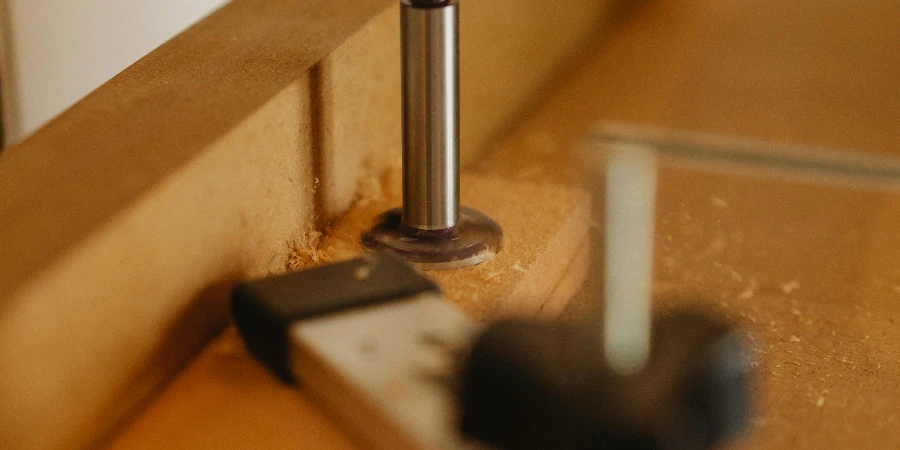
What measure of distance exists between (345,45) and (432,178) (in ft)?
0.37

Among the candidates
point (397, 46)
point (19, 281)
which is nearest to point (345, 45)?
point (397, 46)

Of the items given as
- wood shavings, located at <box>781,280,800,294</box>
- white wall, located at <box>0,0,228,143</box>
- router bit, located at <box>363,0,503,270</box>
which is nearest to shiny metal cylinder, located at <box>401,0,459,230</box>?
router bit, located at <box>363,0,503,270</box>

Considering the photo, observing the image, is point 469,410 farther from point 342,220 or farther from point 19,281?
point 342,220

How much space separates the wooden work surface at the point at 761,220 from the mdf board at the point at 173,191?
1.7 inches

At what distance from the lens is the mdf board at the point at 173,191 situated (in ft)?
1.35

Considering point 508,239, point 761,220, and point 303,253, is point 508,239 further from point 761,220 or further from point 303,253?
point 761,220

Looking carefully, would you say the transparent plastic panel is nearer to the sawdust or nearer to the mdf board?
the sawdust

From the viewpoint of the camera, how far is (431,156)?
59 cm

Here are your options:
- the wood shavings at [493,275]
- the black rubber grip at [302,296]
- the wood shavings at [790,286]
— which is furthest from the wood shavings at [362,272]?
the wood shavings at [790,286]

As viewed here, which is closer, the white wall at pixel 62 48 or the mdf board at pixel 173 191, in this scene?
the mdf board at pixel 173 191

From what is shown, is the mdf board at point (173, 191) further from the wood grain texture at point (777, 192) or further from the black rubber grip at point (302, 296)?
the wood grain texture at point (777, 192)

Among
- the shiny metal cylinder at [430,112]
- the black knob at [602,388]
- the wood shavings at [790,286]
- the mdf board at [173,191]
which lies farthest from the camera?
the wood shavings at [790,286]

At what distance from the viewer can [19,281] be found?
394mm

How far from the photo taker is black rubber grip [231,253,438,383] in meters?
0.48
